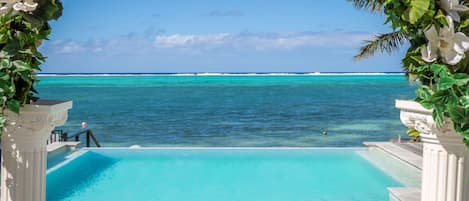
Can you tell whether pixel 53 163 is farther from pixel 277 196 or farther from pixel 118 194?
pixel 277 196

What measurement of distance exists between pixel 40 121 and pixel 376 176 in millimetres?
7718

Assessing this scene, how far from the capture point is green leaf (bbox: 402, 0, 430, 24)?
2.33m

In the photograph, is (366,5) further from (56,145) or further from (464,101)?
(464,101)

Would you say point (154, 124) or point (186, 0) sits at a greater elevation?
point (186, 0)

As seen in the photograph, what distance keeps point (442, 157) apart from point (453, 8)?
692mm

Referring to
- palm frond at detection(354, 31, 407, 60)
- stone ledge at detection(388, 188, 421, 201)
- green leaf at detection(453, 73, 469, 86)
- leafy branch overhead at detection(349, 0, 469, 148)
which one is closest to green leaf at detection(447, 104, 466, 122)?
leafy branch overhead at detection(349, 0, 469, 148)

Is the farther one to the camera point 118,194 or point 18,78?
point 118,194

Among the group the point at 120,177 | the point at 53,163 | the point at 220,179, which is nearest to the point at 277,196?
the point at 220,179

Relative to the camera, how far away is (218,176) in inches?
388

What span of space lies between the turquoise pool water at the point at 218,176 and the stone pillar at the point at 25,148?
5.54m

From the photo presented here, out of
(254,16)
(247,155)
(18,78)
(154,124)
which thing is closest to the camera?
(18,78)

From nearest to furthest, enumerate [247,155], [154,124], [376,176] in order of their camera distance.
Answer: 1. [376,176]
2. [247,155]
3. [154,124]

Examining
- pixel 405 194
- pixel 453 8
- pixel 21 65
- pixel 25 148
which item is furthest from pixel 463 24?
pixel 405 194

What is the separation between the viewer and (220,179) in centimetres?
962
